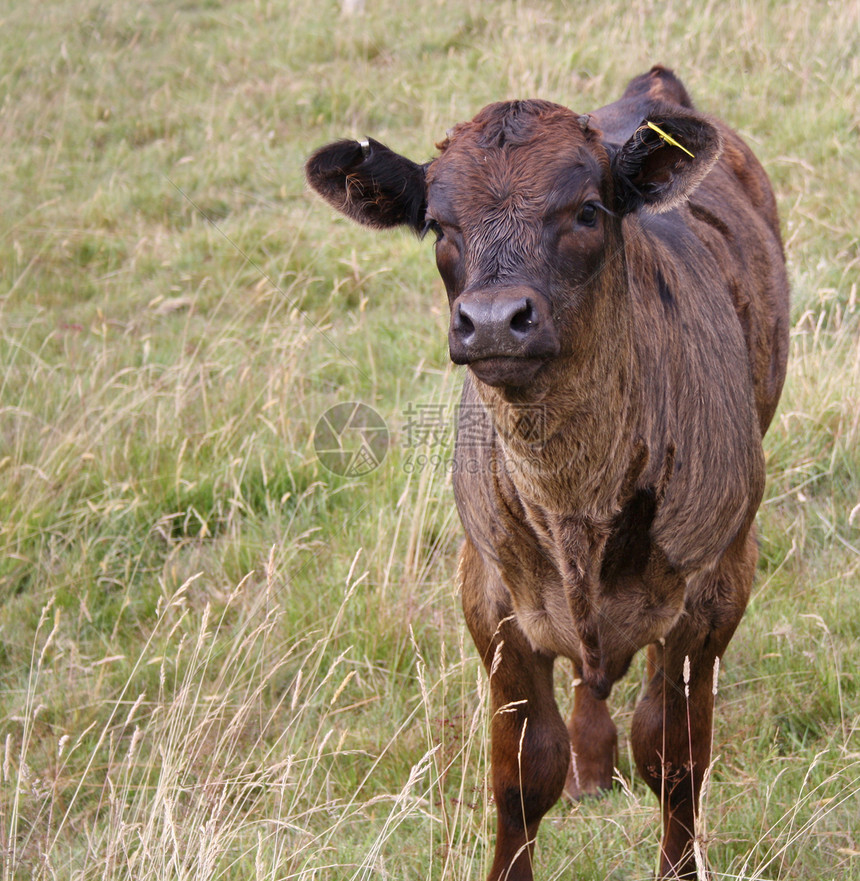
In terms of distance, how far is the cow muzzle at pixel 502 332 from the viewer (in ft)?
7.23

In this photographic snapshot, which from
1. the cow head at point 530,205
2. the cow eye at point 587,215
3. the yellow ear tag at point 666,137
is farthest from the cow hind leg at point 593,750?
the yellow ear tag at point 666,137

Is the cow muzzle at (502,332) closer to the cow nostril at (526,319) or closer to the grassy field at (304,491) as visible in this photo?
the cow nostril at (526,319)

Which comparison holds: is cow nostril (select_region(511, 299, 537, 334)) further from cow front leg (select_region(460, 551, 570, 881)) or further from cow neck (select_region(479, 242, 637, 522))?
cow front leg (select_region(460, 551, 570, 881))

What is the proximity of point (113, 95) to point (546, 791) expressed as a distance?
9226 millimetres

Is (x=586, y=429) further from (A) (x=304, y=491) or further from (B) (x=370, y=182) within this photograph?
(A) (x=304, y=491)

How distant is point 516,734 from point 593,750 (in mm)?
781

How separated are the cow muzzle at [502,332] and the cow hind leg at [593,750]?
1782 millimetres

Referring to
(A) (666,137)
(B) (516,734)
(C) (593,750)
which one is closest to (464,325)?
(A) (666,137)

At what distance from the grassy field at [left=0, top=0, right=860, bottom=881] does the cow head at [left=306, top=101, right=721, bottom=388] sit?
106 cm

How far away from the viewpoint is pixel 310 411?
5398 millimetres

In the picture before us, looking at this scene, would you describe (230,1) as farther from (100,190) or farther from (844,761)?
(844,761)

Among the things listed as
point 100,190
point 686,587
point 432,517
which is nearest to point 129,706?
point 432,517

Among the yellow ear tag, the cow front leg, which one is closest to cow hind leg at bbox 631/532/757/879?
the cow front leg

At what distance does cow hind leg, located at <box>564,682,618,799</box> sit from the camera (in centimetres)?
368
